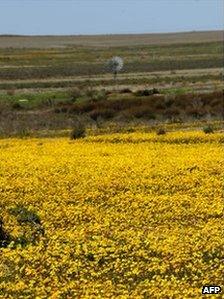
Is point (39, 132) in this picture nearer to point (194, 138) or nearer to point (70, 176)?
point (194, 138)

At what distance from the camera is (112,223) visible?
18.2 meters

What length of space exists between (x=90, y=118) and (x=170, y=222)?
3586 centimetres

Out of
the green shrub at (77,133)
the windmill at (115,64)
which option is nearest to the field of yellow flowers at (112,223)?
the green shrub at (77,133)

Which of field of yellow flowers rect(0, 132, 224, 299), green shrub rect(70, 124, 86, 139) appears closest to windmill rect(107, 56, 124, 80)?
green shrub rect(70, 124, 86, 139)

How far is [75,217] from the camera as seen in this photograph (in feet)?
63.1

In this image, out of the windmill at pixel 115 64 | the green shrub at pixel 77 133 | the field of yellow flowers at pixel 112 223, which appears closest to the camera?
the field of yellow flowers at pixel 112 223

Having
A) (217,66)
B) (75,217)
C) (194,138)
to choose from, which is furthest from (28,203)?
(217,66)

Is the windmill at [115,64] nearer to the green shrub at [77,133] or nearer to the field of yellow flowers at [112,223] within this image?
Result: the green shrub at [77,133]

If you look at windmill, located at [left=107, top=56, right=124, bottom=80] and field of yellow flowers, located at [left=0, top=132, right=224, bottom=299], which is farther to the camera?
windmill, located at [left=107, top=56, right=124, bottom=80]

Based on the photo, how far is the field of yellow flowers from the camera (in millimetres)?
13789

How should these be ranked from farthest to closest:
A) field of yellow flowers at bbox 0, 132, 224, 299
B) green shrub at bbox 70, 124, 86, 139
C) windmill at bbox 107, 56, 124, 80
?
1. windmill at bbox 107, 56, 124, 80
2. green shrub at bbox 70, 124, 86, 139
3. field of yellow flowers at bbox 0, 132, 224, 299

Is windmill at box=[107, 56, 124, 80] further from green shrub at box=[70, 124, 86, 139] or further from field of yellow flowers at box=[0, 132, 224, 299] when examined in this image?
field of yellow flowers at box=[0, 132, 224, 299]

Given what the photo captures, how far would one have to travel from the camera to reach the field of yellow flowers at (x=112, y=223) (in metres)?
13.8

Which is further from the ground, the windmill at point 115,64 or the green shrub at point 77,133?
the green shrub at point 77,133
